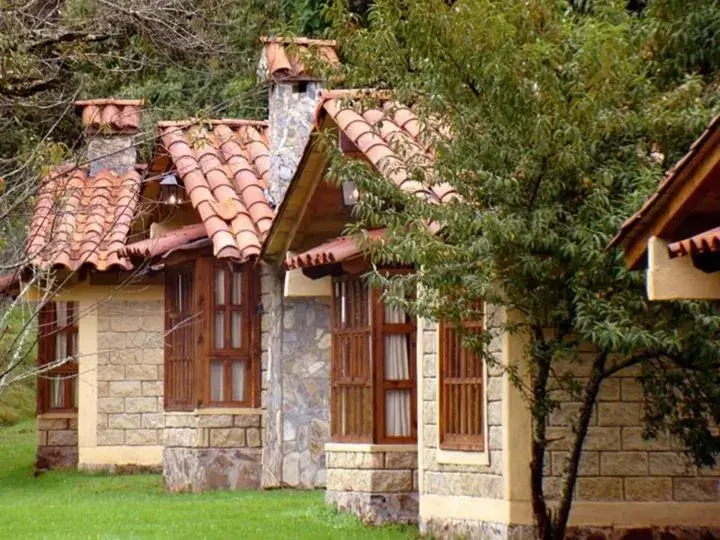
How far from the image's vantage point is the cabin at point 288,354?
553 inches

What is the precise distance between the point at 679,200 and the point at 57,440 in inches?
714

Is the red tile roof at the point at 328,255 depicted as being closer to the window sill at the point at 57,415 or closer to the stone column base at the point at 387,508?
the stone column base at the point at 387,508

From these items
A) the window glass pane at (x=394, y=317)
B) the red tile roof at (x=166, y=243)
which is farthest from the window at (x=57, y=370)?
the window glass pane at (x=394, y=317)

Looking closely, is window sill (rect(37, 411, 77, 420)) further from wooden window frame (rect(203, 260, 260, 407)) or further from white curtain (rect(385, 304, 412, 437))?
white curtain (rect(385, 304, 412, 437))

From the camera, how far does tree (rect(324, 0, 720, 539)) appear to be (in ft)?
39.5

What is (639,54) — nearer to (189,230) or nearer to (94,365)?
(189,230)

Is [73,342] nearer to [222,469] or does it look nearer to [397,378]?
[222,469]

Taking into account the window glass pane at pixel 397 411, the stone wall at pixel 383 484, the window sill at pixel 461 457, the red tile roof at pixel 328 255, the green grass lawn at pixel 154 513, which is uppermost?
the red tile roof at pixel 328 255

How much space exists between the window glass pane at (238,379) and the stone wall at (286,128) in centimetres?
210

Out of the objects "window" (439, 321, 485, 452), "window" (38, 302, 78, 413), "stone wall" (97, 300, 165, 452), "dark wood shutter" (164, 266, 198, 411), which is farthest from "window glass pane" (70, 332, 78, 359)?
"window" (439, 321, 485, 452)

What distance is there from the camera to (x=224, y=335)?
21.5 metres

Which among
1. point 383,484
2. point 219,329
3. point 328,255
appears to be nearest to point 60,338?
point 219,329

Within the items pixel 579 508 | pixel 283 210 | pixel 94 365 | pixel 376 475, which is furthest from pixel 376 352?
pixel 94 365

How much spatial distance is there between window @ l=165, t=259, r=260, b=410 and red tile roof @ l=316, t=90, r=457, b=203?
4834 millimetres
